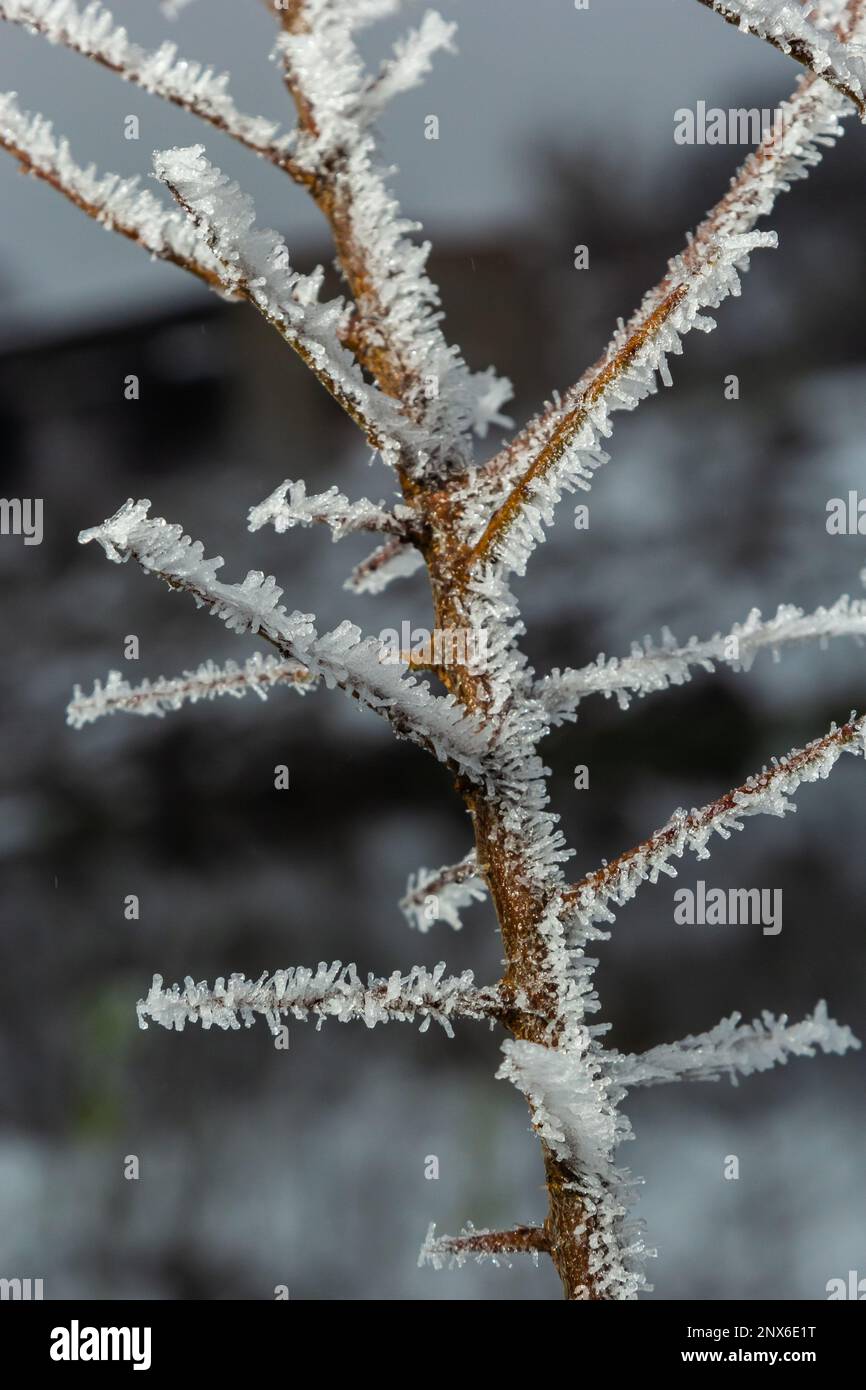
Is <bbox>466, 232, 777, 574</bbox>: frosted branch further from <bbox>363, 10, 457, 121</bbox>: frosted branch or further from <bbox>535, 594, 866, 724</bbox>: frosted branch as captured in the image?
<bbox>363, 10, 457, 121</bbox>: frosted branch

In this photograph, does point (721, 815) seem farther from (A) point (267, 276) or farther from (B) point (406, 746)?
(B) point (406, 746)

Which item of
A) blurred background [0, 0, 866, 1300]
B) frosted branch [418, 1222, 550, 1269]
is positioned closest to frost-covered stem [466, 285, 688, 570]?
frosted branch [418, 1222, 550, 1269]

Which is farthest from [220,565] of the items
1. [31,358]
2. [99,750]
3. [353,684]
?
[31,358]

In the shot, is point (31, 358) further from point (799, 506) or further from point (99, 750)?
point (799, 506)

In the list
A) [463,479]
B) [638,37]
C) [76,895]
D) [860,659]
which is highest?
[638,37]

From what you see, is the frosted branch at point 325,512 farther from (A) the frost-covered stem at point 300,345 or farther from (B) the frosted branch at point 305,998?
(B) the frosted branch at point 305,998

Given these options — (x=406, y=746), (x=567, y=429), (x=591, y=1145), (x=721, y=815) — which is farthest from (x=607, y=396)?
(x=406, y=746)
